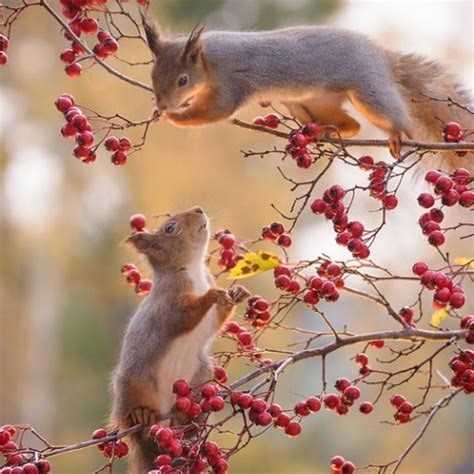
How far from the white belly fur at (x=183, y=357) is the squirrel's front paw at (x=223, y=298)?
8 cm

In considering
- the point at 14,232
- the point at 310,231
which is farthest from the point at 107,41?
the point at 14,232

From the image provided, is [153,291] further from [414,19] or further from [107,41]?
[414,19]

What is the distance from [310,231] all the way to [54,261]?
2.99m

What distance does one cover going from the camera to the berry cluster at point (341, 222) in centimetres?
139

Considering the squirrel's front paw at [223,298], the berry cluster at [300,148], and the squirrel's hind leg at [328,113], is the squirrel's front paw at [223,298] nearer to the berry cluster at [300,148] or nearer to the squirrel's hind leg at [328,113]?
the berry cluster at [300,148]

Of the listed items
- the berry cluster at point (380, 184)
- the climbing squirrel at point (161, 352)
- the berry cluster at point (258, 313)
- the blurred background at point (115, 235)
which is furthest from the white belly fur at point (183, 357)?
the blurred background at point (115, 235)

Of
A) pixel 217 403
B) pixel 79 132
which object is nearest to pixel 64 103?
pixel 79 132

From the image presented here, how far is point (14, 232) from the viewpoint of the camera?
8.73 meters

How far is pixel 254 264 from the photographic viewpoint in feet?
4.99

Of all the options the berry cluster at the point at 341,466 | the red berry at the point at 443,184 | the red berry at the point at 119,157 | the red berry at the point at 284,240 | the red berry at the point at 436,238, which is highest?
the red berry at the point at 119,157

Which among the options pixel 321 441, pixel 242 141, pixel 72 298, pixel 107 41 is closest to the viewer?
pixel 107 41

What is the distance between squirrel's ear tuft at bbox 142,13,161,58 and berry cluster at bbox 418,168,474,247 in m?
0.69

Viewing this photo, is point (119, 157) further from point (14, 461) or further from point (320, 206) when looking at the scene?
point (14, 461)

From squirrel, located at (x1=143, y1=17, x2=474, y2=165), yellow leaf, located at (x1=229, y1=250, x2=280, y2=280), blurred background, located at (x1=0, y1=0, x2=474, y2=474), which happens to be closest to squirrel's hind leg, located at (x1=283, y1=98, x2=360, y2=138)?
squirrel, located at (x1=143, y1=17, x2=474, y2=165)
